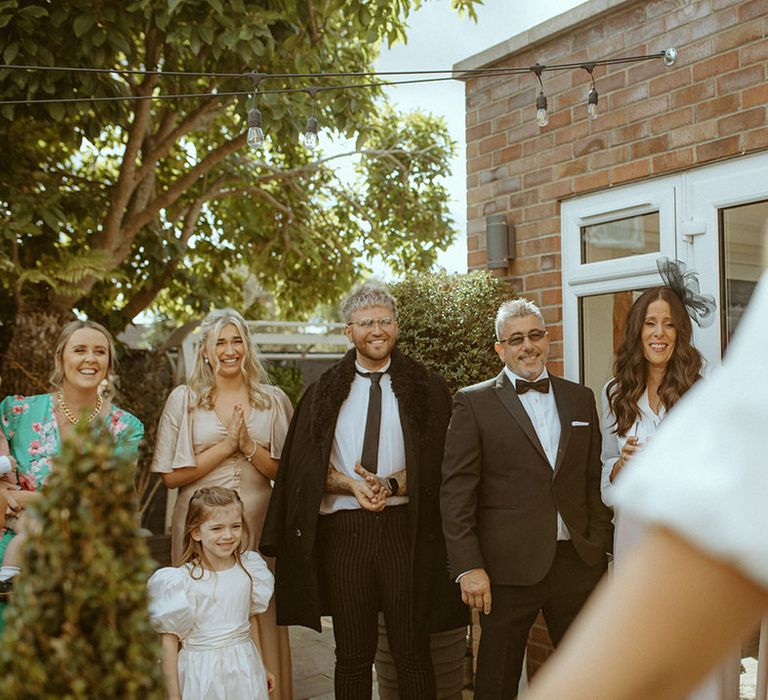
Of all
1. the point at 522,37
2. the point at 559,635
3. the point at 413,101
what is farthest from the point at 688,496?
the point at 413,101

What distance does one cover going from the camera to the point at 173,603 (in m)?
3.45

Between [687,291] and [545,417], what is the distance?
84 cm

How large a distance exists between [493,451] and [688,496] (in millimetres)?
3144

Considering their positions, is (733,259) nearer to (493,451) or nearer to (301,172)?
(493,451)

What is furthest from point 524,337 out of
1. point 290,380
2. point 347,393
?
point 290,380

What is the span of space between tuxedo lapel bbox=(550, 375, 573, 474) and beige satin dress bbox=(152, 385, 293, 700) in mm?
1440

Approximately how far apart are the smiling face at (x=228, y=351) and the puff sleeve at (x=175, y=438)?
23cm

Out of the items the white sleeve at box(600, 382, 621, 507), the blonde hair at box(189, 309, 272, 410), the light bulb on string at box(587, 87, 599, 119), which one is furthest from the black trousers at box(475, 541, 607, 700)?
the light bulb on string at box(587, 87, 599, 119)

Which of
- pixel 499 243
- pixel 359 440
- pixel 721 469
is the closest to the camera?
pixel 721 469

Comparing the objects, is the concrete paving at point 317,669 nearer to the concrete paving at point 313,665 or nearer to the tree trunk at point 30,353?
the concrete paving at point 313,665

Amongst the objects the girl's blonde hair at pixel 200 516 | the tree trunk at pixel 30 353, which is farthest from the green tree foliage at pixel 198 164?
the girl's blonde hair at pixel 200 516

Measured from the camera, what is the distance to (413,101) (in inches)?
468

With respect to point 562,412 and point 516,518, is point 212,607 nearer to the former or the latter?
point 516,518

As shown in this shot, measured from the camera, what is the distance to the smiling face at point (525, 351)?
145 inches
